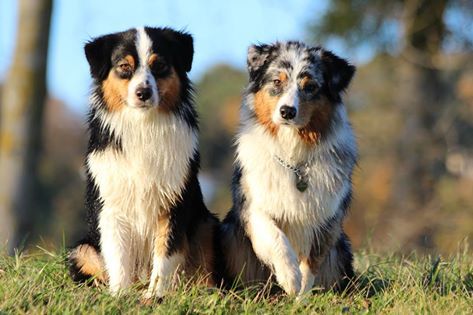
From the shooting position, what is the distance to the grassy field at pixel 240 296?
519cm

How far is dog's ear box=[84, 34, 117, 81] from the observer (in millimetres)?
5871

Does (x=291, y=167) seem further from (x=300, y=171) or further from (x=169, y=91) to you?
(x=169, y=91)

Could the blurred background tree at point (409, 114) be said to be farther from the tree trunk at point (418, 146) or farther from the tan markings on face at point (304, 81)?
the tan markings on face at point (304, 81)

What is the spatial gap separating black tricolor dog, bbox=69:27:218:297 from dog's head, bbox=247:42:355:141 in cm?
56

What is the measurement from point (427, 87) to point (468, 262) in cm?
1051

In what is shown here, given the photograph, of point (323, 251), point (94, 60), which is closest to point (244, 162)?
point (323, 251)

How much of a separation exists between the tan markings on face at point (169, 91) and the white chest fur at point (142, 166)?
7cm

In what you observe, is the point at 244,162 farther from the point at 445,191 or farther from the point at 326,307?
the point at 445,191

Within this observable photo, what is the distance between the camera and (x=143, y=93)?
564 centimetres

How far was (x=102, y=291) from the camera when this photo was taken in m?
5.45

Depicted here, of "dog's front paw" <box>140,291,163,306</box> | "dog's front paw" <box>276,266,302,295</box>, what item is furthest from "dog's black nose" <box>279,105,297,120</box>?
"dog's front paw" <box>140,291,163,306</box>

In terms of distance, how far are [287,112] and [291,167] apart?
47 centimetres

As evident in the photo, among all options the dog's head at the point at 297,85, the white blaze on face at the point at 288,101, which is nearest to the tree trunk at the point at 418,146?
the dog's head at the point at 297,85

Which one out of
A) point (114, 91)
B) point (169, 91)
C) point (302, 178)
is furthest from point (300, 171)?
point (114, 91)
